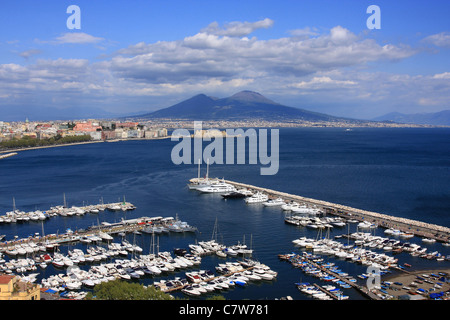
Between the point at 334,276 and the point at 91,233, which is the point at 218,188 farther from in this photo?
the point at 334,276

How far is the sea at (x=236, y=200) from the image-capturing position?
299 inches

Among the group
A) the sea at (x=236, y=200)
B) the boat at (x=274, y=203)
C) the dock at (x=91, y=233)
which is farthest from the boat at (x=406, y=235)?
the dock at (x=91, y=233)

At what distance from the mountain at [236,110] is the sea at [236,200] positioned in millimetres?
95214

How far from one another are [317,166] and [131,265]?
52.9 ft

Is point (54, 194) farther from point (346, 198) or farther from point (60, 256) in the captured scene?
point (346, 198)

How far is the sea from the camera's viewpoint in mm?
7590

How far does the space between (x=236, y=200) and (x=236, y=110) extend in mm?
126477

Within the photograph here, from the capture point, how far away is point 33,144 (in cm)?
3278

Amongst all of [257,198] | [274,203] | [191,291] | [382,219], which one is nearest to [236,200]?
[257,198]

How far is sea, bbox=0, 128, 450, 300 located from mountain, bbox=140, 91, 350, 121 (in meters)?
95.2

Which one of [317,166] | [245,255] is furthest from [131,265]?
[317,166]

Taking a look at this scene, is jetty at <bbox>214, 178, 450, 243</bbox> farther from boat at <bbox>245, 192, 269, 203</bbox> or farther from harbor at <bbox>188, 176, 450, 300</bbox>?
boat at <bbox>245, 192, 269, 203</bbox>

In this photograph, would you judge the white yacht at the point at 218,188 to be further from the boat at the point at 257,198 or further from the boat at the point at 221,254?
the boat at the point at 221,254

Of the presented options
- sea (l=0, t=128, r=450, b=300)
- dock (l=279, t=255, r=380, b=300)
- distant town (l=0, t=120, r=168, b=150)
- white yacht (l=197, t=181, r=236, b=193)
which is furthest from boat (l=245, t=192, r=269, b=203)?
distant town (l=0, t=120, r=168, b=150)
